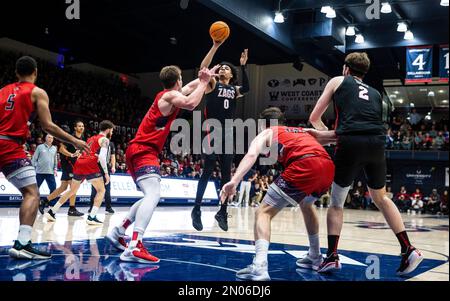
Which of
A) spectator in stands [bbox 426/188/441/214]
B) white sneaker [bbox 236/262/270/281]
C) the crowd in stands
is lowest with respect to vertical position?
spectator in stands [bbox 426/188/441/214]

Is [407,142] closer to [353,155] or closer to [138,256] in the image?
[353,155]

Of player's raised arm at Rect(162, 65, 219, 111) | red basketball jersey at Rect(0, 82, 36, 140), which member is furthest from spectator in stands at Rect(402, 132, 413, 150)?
red basketball jersey at Rect(0, 82, 36, 140)

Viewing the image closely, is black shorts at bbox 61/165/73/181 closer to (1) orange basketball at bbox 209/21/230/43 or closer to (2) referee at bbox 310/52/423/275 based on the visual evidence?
(1) orange basketball at bbox 209/21/230/43

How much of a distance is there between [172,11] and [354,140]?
13.9 meters

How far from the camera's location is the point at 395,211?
415cm

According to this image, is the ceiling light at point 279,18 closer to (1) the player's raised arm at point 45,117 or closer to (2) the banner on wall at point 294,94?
(1) the player's raised arm at point 45,117

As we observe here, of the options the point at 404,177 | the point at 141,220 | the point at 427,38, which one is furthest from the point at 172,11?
the point at 404,177

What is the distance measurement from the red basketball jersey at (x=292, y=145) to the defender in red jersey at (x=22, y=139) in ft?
5.61

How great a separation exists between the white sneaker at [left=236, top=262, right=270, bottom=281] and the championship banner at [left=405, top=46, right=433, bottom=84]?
495 inches

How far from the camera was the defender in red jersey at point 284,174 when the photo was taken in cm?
352

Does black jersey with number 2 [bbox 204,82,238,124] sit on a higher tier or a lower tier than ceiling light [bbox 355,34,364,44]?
lower

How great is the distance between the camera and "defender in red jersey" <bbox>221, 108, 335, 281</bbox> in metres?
3.52

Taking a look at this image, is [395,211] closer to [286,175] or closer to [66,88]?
[286,175]
